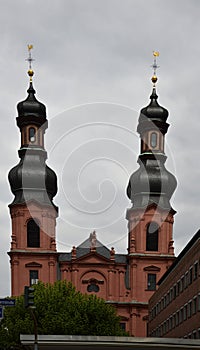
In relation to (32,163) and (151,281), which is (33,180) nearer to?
(32,163)

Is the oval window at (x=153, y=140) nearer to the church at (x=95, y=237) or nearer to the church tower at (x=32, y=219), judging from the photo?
the church at (x=95, y=237)

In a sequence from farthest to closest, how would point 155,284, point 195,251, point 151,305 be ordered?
point 155,284, point 151,305, point 195,251

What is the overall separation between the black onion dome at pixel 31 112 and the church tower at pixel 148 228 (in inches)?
610

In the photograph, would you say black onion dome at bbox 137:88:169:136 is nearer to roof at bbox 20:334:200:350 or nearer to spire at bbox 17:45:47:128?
spire at bbox 17:45:47:128

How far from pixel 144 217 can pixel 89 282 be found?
1172 cm

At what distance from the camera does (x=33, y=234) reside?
350 feet

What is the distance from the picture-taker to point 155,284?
108125 mm

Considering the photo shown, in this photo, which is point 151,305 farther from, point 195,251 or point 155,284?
point 195,251

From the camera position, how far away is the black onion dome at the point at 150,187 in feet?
360

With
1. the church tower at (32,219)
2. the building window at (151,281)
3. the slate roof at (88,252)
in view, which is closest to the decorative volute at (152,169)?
the slate roof at (88,252)

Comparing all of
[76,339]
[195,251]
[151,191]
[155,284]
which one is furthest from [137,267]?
[76,339]

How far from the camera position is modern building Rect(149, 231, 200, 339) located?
6075 cm

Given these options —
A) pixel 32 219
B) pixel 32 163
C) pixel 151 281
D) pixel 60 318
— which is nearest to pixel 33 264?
pixel 32 219

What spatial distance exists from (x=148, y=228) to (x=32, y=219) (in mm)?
16079
